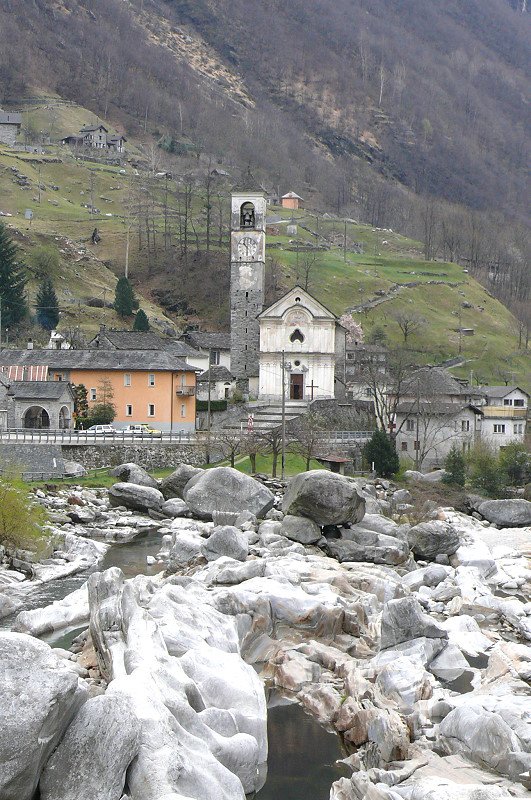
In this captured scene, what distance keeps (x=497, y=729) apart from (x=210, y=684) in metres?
4.98

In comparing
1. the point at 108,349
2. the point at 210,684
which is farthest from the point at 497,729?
the point at 108,349

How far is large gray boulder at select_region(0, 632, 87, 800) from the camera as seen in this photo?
13523 mm

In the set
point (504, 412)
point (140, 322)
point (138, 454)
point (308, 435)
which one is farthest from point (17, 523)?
point (140, 322)

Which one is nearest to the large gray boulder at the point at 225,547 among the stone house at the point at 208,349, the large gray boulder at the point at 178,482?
the large gray boulder at the point at 178,482

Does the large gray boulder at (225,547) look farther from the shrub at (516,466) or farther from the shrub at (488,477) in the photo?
the shrub at (516,466)

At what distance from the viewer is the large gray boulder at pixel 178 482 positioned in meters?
46.7

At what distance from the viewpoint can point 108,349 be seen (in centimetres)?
7100

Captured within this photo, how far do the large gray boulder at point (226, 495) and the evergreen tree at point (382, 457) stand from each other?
16098 millimetres

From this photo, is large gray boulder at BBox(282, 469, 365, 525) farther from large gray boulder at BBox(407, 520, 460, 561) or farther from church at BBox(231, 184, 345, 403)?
church at BBox(231, 184, 345, 403)

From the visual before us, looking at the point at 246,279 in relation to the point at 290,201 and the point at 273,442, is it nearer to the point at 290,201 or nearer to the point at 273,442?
the point at 273,442

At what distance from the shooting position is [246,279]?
82000mm

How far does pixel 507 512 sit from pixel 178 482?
14.7m

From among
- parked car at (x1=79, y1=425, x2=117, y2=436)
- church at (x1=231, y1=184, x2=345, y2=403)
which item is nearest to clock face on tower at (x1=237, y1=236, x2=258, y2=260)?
church at (x1=231, y1=184, x2=345, y2=403)

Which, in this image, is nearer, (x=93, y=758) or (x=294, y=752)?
(x=93, y=758)
